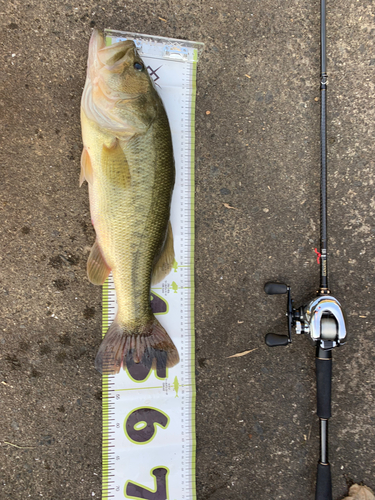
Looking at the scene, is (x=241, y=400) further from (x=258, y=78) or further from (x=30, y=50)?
(x=30, y=50)

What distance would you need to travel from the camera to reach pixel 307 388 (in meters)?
2.05

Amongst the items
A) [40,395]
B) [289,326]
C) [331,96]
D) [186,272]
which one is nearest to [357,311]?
[289,326]

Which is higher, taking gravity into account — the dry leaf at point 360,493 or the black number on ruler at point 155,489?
the black number on ruler at point 155,489

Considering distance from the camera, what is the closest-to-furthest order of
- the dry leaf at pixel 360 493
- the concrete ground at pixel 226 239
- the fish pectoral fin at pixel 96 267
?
1. the fish pectoral fin at pixel 96 267
2. the concrete ground at pixel 226 239
3. the dry leaf at pixel 360 493

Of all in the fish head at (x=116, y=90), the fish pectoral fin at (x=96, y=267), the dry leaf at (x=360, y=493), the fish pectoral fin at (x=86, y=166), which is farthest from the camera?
the dry leaf at (x=360, y=493)

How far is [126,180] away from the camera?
1561 mm

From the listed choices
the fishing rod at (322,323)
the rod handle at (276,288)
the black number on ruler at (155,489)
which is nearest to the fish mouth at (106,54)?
the fishing rod at (322,323)

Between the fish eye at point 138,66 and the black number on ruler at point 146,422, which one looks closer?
the fish eye at point 138,66

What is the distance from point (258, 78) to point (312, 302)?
1.59 meters

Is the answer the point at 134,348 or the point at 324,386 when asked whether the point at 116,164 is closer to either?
the point at 134,348

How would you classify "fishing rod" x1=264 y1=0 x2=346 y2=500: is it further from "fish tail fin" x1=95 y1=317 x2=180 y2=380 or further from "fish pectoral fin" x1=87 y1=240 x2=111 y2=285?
"fish pectoral fin" x1=87 y1=240 x2=111 y2=285

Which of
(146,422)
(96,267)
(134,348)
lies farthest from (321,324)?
(96,267)

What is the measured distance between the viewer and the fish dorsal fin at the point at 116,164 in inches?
61.1

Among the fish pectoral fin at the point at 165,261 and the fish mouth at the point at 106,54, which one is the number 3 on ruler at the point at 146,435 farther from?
the fish mouth at the point at 106,54
